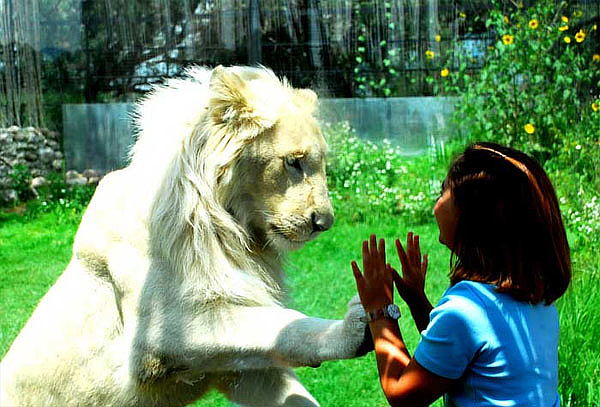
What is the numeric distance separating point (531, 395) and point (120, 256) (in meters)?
1.58

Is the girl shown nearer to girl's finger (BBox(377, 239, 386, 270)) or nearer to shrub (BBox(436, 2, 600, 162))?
girl's finger (BBox(377, 239, 386, 270))

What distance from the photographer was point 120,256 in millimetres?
3076

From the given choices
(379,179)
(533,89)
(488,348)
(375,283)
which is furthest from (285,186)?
(533,89)

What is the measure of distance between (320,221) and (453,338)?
884 millimetres

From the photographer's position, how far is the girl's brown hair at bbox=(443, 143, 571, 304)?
2299 mm

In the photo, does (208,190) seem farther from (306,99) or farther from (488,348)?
(488,348)

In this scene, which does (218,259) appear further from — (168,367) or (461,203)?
(461,203)

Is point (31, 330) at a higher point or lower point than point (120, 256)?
lower

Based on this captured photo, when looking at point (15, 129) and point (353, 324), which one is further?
point (15, 129)

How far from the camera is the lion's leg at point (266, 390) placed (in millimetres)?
3100

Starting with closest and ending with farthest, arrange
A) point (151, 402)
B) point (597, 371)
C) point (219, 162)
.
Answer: point (219, 162), point (151, 402), point (597, 371)

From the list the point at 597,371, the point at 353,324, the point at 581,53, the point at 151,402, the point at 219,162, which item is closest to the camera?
the point at 353,324

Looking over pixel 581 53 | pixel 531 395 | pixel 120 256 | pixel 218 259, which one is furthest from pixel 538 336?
pixel 581 53

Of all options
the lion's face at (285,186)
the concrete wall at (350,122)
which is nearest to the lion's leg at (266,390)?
the lion's face at (285,186)
